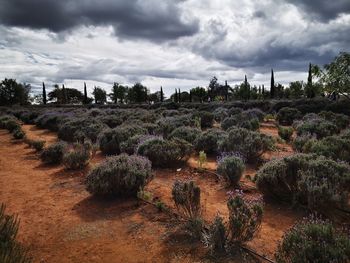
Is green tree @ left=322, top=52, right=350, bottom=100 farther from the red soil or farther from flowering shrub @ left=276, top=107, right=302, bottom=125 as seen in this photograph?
the red soil

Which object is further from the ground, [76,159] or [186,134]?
[186,134]

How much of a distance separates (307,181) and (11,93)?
68.4 meters

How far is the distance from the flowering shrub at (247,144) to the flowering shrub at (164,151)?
1420mm

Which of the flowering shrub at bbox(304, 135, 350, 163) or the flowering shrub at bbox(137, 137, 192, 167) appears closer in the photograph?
the flowering shrub at bbox(304, 135, 350, 163)

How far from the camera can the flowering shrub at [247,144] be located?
31.6 feet

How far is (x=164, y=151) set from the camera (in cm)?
925

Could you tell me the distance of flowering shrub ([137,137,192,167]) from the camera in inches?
363

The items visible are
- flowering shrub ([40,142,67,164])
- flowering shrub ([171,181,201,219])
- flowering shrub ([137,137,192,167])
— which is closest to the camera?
flowering shrub ([171,181,201,219])

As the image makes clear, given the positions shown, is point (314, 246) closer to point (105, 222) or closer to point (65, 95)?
point (105, 222)

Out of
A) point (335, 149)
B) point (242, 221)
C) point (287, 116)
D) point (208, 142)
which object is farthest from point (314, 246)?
point (287, 116)

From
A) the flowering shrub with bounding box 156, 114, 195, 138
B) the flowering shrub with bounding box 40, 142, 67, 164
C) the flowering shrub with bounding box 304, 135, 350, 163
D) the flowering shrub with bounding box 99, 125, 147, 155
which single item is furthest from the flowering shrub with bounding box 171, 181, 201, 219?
the flowering shrub with bounding box 156, 114, 195, 138

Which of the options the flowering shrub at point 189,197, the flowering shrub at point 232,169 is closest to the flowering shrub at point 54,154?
the flowering shrub at point 232,169

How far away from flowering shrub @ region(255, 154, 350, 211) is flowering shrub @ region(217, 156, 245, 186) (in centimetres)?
71

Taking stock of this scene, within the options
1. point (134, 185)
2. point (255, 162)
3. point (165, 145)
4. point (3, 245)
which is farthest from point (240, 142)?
point (3, 245)
